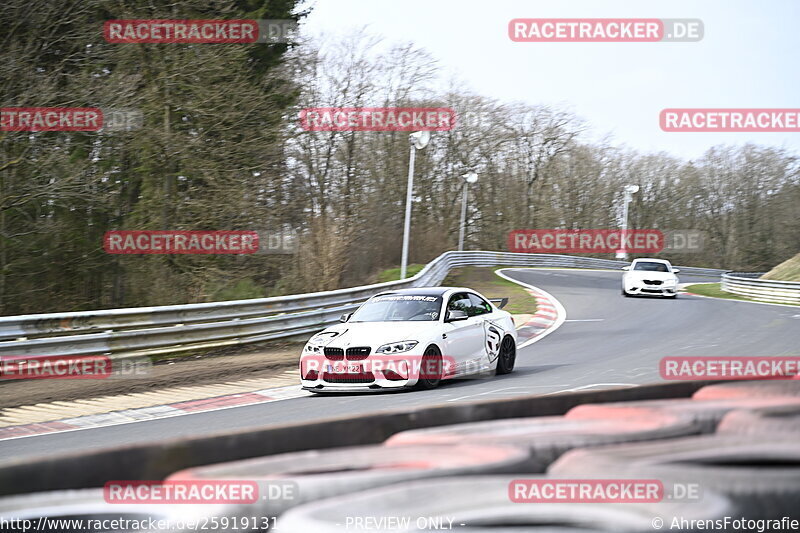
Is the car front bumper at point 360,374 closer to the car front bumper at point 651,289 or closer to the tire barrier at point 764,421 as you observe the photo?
the tire barrier at point 764,421

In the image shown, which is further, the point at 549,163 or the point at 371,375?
the point at 549,163

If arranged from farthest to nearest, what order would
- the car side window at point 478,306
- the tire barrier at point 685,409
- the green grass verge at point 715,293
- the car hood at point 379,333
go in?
the green grass verge at point 715,293 → the car side window at point 478,306 → the car hood at point 379,333 → the tire barrier at point 685,409

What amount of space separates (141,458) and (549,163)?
6471 centimetres

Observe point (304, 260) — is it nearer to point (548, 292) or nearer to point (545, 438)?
point (548, 292)

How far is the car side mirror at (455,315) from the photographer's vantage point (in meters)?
11.7

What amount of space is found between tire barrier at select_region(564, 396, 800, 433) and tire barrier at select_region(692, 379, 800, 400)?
5.8 inches

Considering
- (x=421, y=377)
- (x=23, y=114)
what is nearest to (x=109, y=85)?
(x=23, y=114)

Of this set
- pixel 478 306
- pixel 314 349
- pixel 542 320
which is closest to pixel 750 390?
pixel 314 349

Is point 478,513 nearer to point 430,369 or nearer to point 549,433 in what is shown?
point 549,433

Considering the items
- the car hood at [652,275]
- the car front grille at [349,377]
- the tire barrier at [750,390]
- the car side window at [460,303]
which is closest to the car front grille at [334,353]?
the car front grille at [349,377]

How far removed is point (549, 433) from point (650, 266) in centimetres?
2940

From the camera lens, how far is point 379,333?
1114cm

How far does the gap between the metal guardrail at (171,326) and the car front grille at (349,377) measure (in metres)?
3.95

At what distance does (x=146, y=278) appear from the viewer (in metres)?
23.6
